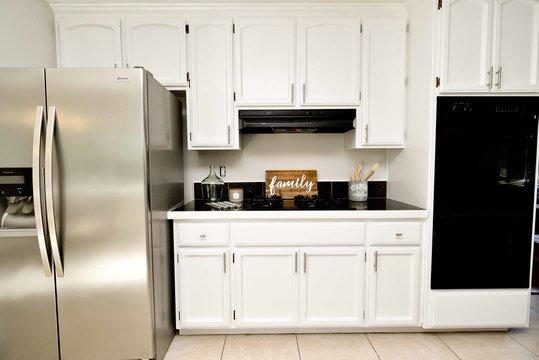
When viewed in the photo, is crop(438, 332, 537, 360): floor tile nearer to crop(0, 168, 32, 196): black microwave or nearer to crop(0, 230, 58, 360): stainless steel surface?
crop(0, 230, 58, 360): stainless steel surface

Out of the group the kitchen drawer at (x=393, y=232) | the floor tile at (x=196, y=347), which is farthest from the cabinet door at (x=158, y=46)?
the floor tile at (x=196, y=347)

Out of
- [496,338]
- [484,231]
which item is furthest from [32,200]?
[496,338]

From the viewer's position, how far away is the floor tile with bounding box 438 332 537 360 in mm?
1794

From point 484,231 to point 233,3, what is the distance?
92.8 inches

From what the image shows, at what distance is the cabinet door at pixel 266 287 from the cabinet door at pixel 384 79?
111 centimetres

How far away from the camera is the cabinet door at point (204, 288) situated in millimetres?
1929

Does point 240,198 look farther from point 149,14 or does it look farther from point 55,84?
point 149,14

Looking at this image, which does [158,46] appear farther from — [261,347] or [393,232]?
[261,347]

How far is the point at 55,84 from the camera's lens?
151 cm

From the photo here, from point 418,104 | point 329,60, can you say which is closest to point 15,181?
point 329,60

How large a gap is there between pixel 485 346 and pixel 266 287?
1486 mm

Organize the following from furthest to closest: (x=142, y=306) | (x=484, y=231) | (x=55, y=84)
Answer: (x=484, y=231) < (x=142, y=306) < (x=55, y=84)

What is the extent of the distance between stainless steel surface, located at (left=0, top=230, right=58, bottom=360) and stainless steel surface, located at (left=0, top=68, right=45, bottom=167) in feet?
1.35

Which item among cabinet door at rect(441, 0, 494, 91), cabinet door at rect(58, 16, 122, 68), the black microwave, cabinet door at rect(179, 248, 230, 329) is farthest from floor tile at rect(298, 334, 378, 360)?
cabinet door at rect(58, 16, 122, 68)
